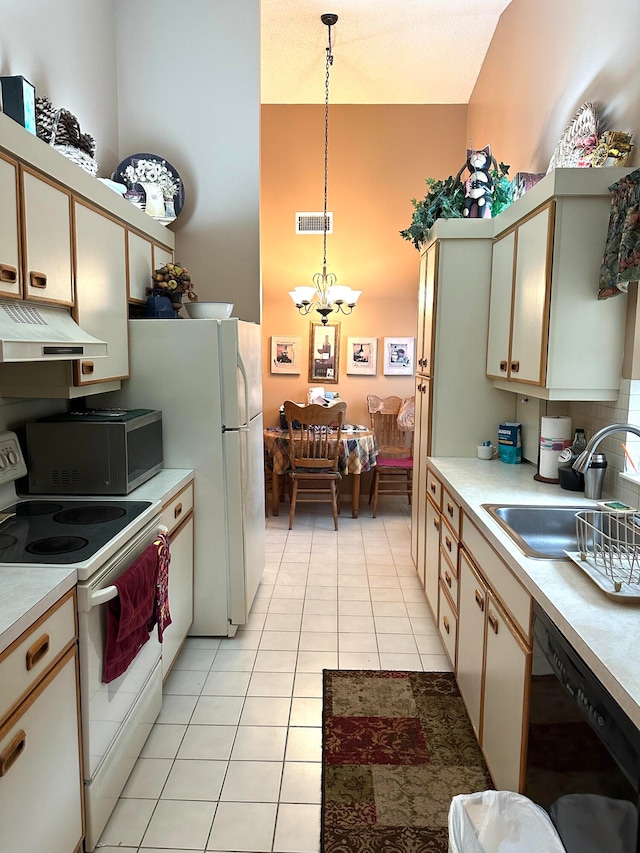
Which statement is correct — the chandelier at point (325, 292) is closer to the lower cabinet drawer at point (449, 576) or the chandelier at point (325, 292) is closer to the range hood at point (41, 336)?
the lower cabinet drawer at point (449, 576)

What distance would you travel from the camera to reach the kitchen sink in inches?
82.3

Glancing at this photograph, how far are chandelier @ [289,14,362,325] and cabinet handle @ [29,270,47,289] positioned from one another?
2951 millimetres

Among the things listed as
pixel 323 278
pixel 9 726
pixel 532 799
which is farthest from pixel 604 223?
pixel 323 278

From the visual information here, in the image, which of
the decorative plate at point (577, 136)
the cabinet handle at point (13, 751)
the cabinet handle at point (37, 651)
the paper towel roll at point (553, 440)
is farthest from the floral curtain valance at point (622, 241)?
the cabinet handle at point (13, 751)

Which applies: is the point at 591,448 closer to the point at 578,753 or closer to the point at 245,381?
the point at 578,753

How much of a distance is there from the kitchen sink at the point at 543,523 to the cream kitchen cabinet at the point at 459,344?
1066 millimetres

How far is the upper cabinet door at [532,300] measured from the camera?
7.48 ft

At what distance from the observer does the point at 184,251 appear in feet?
11.9

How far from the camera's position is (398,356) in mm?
5484

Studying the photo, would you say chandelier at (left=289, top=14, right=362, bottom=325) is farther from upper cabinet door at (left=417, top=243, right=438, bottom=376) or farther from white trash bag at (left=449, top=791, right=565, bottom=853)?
white trash bag at (left=449, top=791, right=565, bottom=853)

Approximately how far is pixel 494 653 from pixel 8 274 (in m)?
1.86

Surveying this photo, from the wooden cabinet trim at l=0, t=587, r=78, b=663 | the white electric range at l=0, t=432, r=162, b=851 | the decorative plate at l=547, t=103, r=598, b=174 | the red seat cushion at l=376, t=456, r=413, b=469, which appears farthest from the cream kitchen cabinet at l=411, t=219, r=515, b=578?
the wooden cabinet trim at l=0, t=587, r=78, b=663

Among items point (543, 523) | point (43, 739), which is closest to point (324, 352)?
point (543, 523)

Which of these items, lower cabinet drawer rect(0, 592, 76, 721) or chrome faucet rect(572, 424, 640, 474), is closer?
lower cabinet drawer rect(0, 592, 76, 721)
